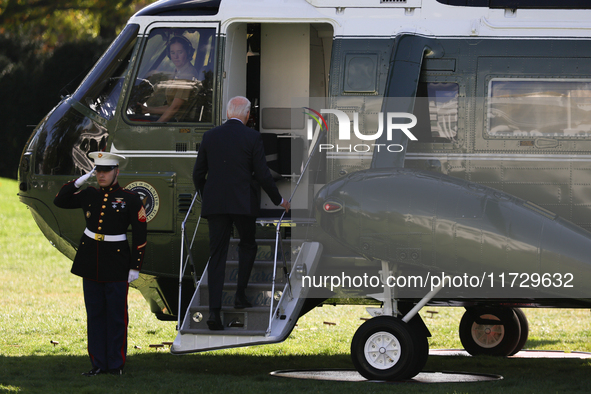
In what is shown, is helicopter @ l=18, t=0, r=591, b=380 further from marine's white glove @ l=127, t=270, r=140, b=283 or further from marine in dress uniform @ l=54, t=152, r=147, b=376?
marine in dress uniform @ l=54, t=152, r=147, b=376

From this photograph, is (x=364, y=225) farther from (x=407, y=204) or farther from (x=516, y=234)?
(x=516, y=234)

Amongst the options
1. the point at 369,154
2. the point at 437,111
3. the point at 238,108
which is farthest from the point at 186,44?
the point at 437,111

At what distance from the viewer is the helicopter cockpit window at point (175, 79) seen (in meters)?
7.25

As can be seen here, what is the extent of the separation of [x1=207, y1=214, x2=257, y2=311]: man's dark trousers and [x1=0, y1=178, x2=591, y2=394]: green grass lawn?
734mm

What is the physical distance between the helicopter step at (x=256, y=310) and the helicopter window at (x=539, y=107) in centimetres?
194

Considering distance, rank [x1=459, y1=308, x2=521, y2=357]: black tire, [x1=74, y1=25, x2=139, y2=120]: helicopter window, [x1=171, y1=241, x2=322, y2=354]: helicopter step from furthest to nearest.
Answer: [x1=459, y1=308, x2=521, y2=357]: black tire → [x1=74, y1=25, x2=139, y2=120]: helicopter window → [x1=171, y1=241, x2=322, y2=354]: helicopter step

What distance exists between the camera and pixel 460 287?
21.3 ft

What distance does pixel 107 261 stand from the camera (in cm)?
648

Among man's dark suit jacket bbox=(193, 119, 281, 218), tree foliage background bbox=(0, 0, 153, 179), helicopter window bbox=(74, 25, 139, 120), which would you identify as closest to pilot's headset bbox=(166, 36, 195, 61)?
helicopter window bbox=(74, 25, 139, 120)

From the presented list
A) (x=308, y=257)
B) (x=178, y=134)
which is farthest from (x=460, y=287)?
(x=178, y=134)

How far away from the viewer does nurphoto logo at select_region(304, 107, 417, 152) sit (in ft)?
22.3

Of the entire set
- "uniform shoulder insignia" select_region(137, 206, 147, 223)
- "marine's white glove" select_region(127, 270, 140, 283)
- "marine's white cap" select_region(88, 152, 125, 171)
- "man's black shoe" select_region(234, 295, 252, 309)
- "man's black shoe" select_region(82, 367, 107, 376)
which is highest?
"marine's white cap" select_region(88, 152, 125, 171)

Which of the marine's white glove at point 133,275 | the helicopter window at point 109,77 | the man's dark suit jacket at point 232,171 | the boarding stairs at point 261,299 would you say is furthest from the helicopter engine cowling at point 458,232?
the helicopter window at point 109,77

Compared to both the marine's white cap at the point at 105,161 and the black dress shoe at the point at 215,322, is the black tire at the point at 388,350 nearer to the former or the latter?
the black dress shoe at the point at 215,322
